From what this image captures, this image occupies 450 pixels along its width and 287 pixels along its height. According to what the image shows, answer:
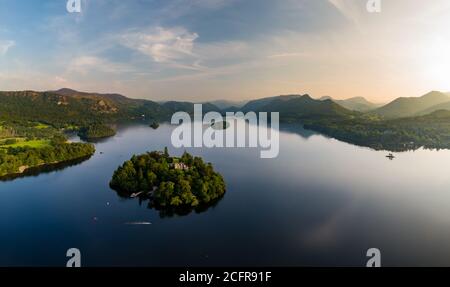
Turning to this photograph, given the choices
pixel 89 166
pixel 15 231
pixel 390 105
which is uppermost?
pixel 390 105

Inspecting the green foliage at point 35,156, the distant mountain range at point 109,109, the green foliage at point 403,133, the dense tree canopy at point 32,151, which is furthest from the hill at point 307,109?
the green foliage at point 35,156

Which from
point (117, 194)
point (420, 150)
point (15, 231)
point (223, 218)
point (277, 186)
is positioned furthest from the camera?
point (420, 150)

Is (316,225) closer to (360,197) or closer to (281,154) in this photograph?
(360,197)

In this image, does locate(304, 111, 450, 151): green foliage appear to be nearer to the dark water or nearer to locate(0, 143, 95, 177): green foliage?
the dark water

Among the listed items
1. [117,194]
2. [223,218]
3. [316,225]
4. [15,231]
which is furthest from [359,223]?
[15,231]

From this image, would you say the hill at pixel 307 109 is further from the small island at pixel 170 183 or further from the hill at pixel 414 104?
the small island at pixel 170 183

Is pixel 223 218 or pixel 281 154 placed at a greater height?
pixel 281 154

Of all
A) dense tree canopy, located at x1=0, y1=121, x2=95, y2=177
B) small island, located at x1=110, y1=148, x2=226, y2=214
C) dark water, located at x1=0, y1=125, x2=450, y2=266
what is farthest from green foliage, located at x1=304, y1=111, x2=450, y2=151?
dense tree canopy, located at x1=0, y1=121, x2=95, y2=177
